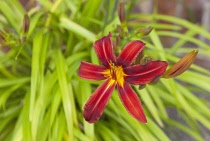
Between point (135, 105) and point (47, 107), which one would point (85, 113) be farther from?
point (47, 107)

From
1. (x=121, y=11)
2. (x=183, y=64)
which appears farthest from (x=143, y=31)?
(x=183, y=64)

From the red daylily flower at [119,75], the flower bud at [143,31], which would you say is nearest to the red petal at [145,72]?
the red daylily flower at [119,75]

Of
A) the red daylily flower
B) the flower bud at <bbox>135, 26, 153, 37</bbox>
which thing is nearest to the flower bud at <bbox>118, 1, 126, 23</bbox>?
the flower bud at <bbox>135, 26, 153, 37</bbox>

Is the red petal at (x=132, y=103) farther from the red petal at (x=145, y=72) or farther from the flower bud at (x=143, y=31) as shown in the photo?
the flower bud at (x=143, y=31)

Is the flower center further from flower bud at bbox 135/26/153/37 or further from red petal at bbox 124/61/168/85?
flower bud at bbox 135/26/153/37

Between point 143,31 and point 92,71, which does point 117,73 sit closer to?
point 92,71

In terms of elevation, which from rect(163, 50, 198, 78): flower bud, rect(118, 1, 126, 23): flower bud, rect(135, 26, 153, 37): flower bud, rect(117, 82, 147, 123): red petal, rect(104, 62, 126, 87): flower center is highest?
rect(118, 1, 126, 23): flower bud

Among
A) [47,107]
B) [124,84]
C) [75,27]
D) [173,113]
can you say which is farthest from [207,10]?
[124,84]

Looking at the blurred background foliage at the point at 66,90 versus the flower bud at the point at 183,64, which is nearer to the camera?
the flower bud at the point at 183,64
